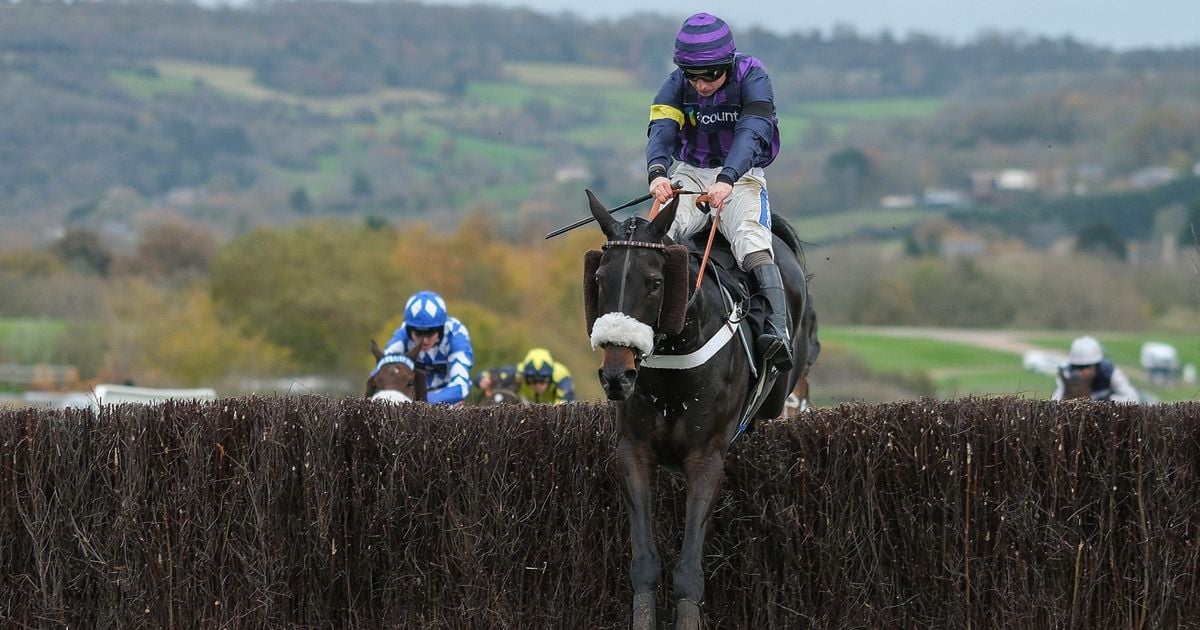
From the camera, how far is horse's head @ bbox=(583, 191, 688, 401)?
292 inches

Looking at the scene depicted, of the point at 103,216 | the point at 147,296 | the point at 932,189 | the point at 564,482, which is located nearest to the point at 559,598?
the point at 564,482

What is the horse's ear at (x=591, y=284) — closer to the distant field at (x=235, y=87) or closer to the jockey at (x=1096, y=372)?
the jockey at (x=1096, y=372)

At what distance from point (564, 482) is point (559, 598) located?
2.13 ft

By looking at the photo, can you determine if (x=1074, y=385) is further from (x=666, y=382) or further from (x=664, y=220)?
(x=664, y=220)

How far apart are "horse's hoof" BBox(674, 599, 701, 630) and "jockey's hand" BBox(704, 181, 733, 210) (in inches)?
79.5

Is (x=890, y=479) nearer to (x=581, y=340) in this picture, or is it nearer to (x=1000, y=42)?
(x=581, y=340)

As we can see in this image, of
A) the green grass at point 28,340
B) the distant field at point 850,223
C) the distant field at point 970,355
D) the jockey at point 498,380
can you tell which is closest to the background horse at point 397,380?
the jockey at point 498,380

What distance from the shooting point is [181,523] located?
28.6 feet

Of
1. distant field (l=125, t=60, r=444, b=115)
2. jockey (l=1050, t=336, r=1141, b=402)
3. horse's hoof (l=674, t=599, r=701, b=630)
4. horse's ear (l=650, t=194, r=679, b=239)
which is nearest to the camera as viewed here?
horse's ear (l=650, t=194, r=679, b=239)

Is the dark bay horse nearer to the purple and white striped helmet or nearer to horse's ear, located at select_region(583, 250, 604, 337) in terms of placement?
horse's ear, located at select_region(583, 250, 604, 337)

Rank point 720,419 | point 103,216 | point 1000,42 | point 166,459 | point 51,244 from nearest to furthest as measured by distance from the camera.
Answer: point 720,419, point 166,459, point 51,244, point 103,216, point 1000,42

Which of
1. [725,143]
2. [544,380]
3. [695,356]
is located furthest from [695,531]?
[544,380]

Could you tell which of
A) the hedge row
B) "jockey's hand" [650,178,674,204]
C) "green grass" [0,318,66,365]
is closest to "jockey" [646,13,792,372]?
"jockey's hand" [650,178,674,204]

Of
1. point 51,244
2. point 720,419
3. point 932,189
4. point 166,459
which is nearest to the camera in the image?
point 720,419
